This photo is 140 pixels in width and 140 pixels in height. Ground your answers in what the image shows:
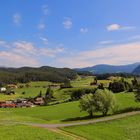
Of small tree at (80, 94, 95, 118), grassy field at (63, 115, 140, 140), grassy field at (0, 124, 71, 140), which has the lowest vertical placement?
grassy field at (63, 115, 140, 140)

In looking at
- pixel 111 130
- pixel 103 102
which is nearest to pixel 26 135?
pixel 111 130

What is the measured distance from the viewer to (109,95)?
98.3m

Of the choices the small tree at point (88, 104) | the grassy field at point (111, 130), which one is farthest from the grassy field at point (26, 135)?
the small tree at point (88, 104)

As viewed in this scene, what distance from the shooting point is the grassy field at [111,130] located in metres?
61.2

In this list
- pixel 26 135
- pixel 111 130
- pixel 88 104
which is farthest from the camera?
pixel 88 104

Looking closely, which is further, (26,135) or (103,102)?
(103,102)

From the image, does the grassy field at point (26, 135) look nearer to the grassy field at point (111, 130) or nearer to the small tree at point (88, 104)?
the grassy field at point (111, 130)

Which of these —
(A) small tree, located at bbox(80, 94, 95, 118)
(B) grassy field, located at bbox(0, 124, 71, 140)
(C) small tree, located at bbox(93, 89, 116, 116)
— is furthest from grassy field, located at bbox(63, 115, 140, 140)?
(A) small tree, located at bbox(80, 94, 95, 118)

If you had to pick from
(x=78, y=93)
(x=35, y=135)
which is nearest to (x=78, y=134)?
(x=35, y=135)

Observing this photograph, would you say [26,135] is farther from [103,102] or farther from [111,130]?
[103,102]

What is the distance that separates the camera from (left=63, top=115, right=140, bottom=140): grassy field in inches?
2411

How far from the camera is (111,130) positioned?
67.6m

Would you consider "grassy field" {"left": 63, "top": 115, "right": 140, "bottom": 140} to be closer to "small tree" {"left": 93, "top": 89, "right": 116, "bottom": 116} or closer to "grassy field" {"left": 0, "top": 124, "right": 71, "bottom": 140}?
"grassy field" {"left": 0, "top": 124, "right": 71, "bottom": 140}

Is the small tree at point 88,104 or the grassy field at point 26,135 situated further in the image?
the small tree at point 88,104
